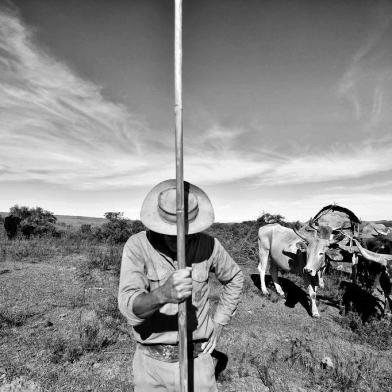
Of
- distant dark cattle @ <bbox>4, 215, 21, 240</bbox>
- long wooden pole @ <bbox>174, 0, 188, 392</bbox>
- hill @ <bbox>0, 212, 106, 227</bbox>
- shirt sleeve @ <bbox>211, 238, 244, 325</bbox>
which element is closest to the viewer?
long wooden pole @ <bbox>174, 0, 188, 392</bbox>

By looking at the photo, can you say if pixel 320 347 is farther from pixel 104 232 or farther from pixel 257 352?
pixel 104 232

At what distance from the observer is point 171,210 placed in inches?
77.8

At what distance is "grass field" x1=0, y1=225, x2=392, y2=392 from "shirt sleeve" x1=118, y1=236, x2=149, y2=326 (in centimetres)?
271

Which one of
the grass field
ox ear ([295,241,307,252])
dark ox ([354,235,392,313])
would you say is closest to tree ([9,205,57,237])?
the grass field

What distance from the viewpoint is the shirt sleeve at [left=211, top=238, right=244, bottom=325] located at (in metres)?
2.47

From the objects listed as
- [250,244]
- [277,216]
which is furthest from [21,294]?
[277,216]

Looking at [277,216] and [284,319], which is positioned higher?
[277,216]

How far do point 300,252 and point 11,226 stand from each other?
18028mm

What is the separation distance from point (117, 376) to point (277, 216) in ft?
63.3

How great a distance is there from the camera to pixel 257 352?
16.2ft

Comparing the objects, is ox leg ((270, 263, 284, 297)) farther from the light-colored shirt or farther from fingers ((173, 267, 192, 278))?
fingers ((173, 267, 192, 278))

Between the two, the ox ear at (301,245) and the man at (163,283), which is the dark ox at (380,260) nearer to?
the ox ear at (301,245)

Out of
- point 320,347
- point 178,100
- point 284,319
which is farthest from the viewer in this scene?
point 284,319

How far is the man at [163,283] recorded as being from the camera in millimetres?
1991
